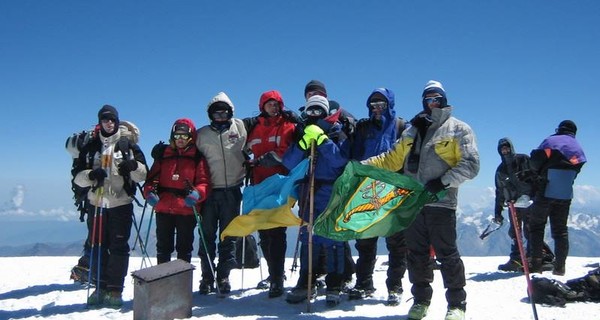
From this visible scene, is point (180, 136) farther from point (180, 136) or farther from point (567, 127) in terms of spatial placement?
point (567, 127)

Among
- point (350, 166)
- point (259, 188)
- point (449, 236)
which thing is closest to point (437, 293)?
point (449, 236)

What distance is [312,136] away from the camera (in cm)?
601

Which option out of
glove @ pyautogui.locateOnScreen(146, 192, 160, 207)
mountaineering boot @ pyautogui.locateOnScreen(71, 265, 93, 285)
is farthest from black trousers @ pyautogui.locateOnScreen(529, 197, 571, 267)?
mountaineering boot @ pyautogui.locateOnScreen(71, 265, 93, 285)

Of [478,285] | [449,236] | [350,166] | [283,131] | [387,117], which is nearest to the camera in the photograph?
[449,236]

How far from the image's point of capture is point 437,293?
7.03 m

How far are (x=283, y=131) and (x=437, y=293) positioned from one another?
3.70 metres

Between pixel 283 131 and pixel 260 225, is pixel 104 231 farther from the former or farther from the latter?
pixel 283 131

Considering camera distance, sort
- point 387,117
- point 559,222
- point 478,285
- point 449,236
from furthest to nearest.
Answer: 1. point 559,222
2. point 478,285
3. point 387,117
4. point 449,236

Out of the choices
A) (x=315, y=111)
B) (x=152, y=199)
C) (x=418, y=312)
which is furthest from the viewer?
(x=152, y=199)

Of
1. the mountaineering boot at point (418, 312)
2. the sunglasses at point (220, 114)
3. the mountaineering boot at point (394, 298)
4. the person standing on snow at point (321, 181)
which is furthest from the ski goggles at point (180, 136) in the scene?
the mountaineering boot at point (418, 312)

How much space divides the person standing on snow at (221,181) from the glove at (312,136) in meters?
1.53

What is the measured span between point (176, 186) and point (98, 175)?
1.22 m

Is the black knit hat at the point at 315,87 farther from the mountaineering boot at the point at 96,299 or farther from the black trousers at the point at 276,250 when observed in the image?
the mountaineering boot at the point at 96,299

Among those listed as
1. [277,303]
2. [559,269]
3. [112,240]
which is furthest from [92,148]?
[559,269]
